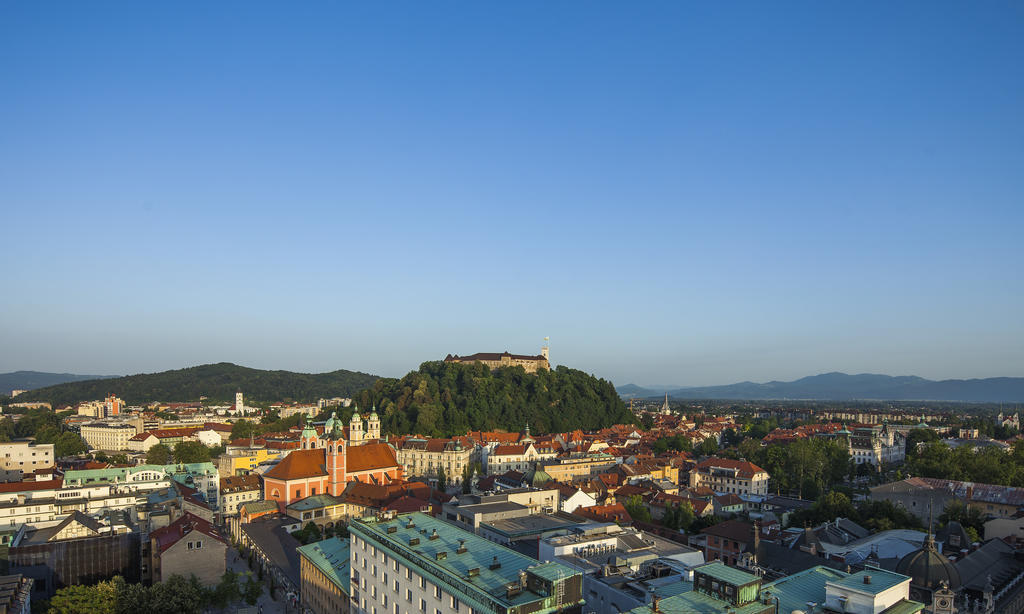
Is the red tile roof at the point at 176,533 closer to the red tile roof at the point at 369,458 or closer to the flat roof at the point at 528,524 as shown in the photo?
the flat roof at the point at 528,524

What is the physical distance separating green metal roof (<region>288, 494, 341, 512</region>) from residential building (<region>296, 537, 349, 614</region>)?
1529 centimetres

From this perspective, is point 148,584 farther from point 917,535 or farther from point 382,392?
point 382,392

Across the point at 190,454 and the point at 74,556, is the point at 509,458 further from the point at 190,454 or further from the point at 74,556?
the point at 74,556

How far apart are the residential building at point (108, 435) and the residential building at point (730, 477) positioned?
77.7m

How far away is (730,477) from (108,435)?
86.2m

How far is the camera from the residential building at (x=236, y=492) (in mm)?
53809

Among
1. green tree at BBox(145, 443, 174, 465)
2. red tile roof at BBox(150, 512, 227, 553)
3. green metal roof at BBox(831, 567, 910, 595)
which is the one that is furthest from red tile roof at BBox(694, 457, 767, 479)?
green tree at BBox(145, 443, 174, 465)

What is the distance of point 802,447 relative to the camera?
227 ft

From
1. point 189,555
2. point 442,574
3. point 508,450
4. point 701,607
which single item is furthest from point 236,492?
point 701,607

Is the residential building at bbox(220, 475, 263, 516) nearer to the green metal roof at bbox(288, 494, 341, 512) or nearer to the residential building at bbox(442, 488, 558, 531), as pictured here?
the green metal roof at bbox(288, 494, 341, 512)

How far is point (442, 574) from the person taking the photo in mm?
20781

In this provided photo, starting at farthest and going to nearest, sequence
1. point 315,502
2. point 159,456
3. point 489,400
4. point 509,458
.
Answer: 1. point 489,400
2. point 159,456
3. point 509,458
4. point 315,502

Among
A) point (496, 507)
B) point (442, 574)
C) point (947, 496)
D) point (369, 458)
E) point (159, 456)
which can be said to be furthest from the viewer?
point (159, 456)

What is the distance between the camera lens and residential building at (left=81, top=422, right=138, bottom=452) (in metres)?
93.6
